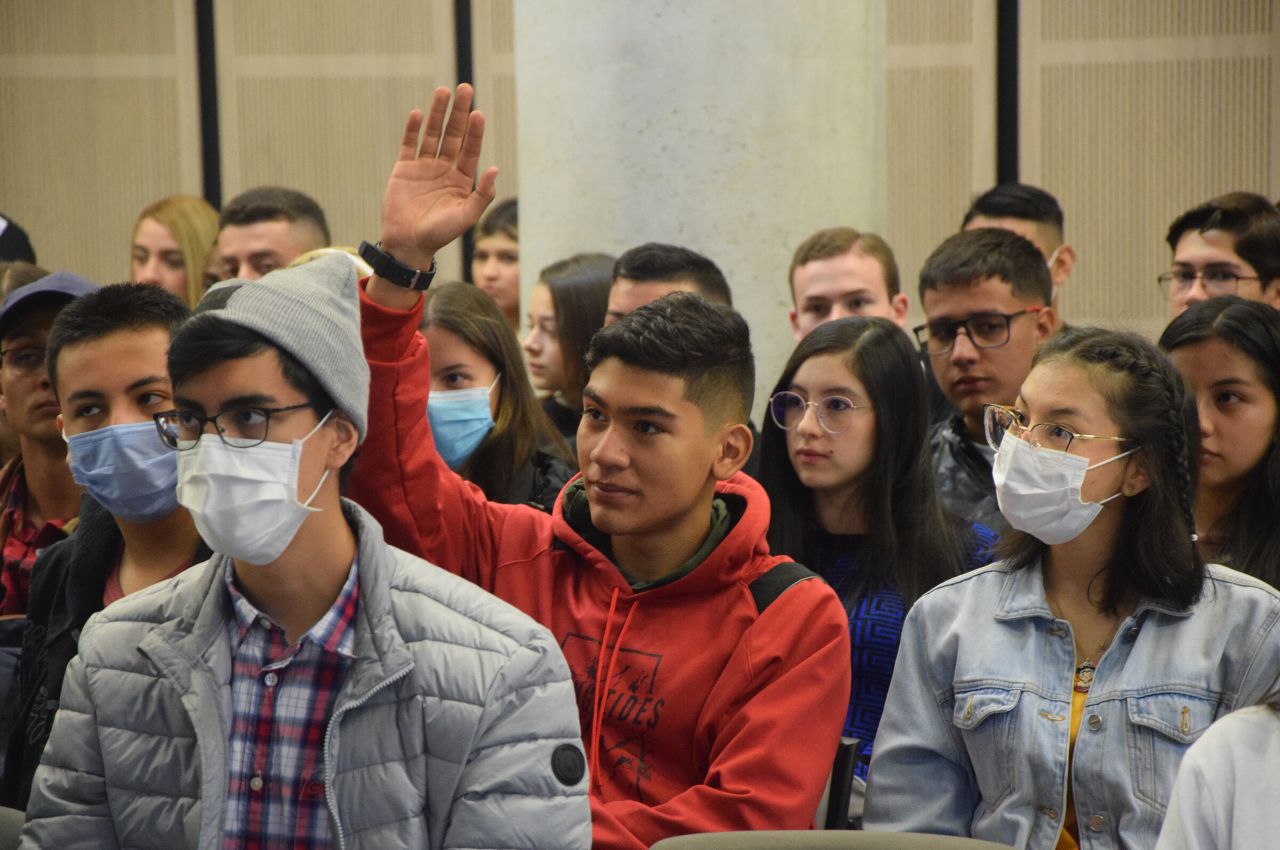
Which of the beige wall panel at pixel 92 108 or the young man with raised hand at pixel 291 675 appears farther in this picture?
the beige wall panel at pixel 92 108

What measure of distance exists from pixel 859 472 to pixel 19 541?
1999mm

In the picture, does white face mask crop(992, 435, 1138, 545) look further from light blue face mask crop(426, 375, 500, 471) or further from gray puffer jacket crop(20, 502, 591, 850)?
light blue face mask crop(426, 375, 500, 471)

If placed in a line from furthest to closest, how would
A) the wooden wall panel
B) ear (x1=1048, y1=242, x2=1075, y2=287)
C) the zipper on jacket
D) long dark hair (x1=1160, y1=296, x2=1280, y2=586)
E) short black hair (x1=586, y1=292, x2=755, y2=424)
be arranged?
the wooden wall panel → ear (x1=1048, y1=242, x2=1075, y2=287) → long dark hair (x1=1160, y1=296, x2=1280, y2=586) → short black hair (x1=586, y1=292, x2=755, y2=424) → the zipper on jacket

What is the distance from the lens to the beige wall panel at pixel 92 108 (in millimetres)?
7312

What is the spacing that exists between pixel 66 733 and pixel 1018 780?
1.57 metres

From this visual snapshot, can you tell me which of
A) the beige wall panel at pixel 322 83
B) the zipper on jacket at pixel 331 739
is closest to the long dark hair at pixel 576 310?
the zipper on jacket at pixel 331 739

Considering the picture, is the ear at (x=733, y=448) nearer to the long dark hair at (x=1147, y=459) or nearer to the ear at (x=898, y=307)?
the long dark hair at (x=1147, y=459)

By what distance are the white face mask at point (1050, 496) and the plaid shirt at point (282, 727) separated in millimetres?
1247

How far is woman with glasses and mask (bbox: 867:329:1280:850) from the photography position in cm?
257

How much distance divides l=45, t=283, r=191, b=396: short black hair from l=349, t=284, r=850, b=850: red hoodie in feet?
2.05

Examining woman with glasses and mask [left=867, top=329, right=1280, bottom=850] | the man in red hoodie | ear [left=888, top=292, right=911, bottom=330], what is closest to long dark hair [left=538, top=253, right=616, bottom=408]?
ear [left=888, top=292, right=911, bottom=330]

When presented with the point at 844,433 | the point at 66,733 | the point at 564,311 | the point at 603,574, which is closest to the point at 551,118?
the point at 564,311

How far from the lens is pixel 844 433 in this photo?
11.3ft

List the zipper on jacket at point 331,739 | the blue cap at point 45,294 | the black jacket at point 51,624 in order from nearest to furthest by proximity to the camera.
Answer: the zipper on jacket at point 331,739 → the black jacket at point 51,624 → the blue cap at point 45,294
